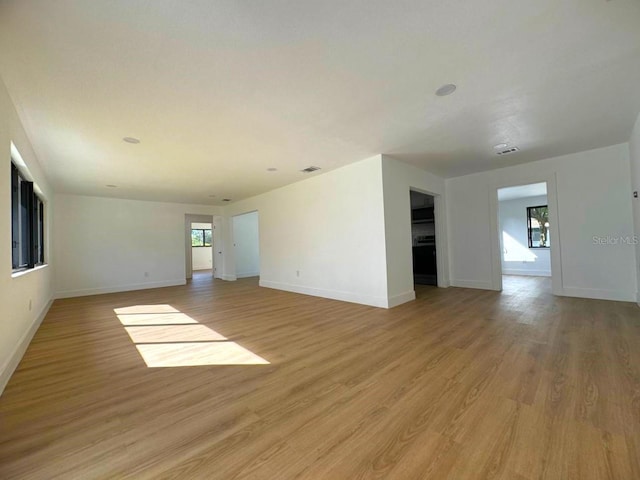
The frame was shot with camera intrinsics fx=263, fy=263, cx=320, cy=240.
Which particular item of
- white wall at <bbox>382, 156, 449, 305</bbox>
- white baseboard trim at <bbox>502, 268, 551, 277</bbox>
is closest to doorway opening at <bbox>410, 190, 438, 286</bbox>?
white wall at <bbox>382, 156, 449, 305</bbox>

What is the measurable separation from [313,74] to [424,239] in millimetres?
5249

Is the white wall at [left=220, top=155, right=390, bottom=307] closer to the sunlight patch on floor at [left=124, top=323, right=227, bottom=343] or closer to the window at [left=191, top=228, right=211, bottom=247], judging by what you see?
the sunlight patch on floor at [left=124, top=323, right=227, bottom=343]

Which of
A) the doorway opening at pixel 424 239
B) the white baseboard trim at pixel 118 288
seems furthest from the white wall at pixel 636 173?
the white baseboard trim at pixel 118 288

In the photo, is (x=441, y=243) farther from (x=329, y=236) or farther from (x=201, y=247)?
(x=201, y=247)

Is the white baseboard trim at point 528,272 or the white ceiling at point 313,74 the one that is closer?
the white ceiling at point 313,74

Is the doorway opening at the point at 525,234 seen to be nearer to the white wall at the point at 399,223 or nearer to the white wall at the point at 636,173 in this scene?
the white wall at the point at 636,173

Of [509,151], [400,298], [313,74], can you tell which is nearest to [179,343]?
[313,74]

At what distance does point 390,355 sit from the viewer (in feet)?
7.72

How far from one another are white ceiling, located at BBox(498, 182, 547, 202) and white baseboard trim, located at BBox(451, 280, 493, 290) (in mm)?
2581

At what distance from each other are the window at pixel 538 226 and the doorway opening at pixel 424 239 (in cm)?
386

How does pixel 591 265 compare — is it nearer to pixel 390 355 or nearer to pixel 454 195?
pixel 454 195

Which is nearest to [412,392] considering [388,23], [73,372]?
[388,23]

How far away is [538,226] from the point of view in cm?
768

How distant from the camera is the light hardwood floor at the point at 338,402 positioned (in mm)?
1199
